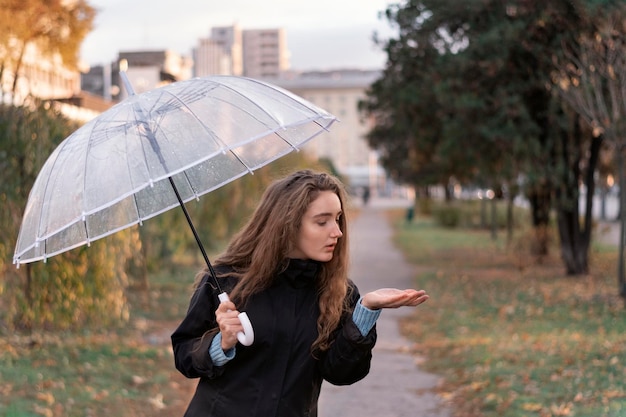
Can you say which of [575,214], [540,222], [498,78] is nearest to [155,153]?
[498,78]

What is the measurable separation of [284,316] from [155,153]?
821 millimetres

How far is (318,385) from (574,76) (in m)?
13.4

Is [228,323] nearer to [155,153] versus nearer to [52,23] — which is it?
[155,153]

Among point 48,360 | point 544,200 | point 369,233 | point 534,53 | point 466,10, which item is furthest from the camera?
point 369,233

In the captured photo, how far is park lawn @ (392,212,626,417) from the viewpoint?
8086 mm

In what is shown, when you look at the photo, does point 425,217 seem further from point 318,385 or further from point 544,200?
point 318,385

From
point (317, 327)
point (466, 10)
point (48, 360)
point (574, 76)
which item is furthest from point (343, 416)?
point (466, 10)

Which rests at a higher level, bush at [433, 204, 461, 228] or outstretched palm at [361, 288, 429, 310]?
outstretched palm at [361, 288, 429, 310]

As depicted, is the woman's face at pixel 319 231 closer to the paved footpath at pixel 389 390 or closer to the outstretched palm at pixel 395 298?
the outstretched palm at pixel 395 298

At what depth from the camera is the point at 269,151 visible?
4.11 m

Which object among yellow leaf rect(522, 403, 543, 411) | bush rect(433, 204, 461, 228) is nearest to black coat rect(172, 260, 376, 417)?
yellow leaf rect(522, 403, 543, 411)

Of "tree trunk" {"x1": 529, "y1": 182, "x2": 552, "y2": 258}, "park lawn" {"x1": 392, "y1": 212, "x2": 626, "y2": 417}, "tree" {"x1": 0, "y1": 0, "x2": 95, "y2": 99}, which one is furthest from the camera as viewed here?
"tree" {"x1": 0, "y1": 0, "x2": 95, "y2": 99}

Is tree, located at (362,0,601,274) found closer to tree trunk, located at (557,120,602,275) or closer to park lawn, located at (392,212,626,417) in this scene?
tree trunk, located at (557,120,602,275)

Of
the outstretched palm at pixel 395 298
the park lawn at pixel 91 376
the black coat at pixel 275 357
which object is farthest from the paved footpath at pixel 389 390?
the outstretched palm at pixel 395 298
